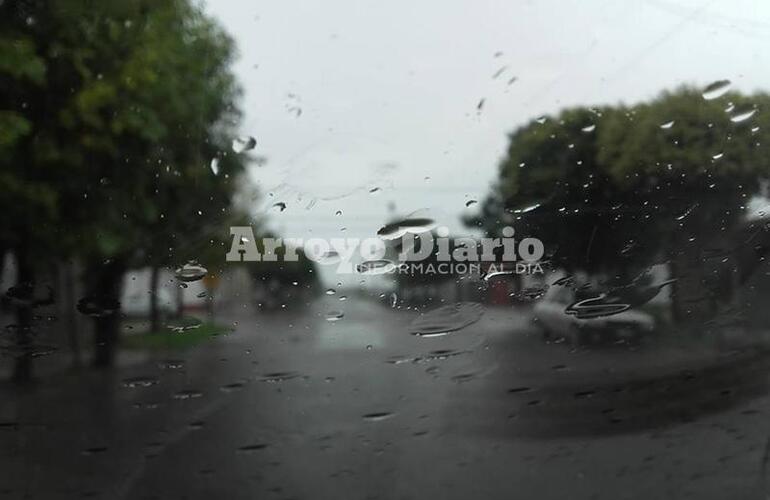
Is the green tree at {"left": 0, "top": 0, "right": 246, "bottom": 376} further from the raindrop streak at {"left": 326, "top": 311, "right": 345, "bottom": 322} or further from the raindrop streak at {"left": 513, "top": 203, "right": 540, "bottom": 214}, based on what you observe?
the raindrop streak at {"left": 513, "top": 203, "right": 540, "bottom": 214}

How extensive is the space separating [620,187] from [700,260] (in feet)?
2.78

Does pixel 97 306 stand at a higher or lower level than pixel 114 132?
lower

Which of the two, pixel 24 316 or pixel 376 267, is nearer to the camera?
pixel 24 316

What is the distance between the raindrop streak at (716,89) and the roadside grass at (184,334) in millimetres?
3431

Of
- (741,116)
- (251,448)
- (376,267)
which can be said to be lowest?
(251,448)

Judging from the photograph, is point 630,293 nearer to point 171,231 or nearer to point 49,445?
point 171,231

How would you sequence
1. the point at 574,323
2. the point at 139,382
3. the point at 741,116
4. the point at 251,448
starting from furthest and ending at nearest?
1. the point at 741,116
2. the point at 574,323
3. the point at 139,382
4. the point at 251,448

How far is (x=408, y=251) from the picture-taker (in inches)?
194

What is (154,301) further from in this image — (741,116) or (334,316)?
(741,116)

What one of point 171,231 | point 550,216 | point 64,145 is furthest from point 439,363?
point 64,145

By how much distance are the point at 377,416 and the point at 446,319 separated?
2.49 ft

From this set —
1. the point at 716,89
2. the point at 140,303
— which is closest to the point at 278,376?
the point at 140,303

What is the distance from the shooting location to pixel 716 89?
566cm

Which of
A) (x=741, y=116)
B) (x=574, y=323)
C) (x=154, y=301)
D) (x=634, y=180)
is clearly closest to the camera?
(x=154, y=301)
